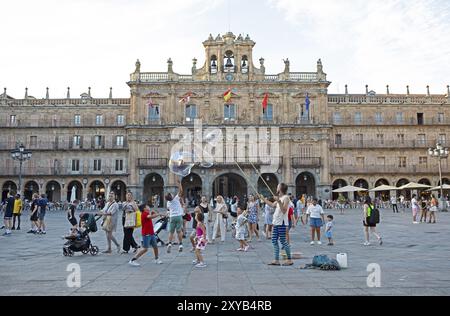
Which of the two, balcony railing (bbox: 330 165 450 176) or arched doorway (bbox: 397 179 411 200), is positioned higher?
balcony railing (bbox: 330 165 450 176)

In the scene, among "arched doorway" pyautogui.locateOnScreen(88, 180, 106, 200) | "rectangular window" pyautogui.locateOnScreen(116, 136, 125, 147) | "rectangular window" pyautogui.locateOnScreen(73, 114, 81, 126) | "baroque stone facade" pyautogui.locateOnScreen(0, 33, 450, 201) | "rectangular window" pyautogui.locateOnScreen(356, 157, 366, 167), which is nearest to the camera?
"baroque stone facade" pyautogui.locateOnScreen(0, 33, 450, 201)

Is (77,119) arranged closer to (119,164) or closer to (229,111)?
(119,164)

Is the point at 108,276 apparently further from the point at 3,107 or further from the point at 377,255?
the point at 3,107

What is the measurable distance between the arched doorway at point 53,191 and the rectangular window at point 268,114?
74.6 ft

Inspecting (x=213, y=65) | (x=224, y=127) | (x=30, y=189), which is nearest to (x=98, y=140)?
(x=30, y=189)

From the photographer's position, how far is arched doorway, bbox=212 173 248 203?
45250 millimetres

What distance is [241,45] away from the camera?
4409 cm

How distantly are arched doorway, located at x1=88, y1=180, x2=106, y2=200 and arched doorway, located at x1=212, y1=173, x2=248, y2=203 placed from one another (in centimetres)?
1175

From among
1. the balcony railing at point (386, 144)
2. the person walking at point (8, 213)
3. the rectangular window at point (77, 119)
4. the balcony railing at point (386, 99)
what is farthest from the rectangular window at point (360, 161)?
the person walking at point (8, 213)

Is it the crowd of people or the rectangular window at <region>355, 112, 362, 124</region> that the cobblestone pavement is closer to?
the crowd of people

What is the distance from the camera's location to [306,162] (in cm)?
4306

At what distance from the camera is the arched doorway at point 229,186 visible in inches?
1781

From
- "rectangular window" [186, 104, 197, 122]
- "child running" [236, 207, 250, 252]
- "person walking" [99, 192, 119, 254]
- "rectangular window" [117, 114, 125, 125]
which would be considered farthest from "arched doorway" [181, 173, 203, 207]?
"person walking" [99, 192, 119, 254]
